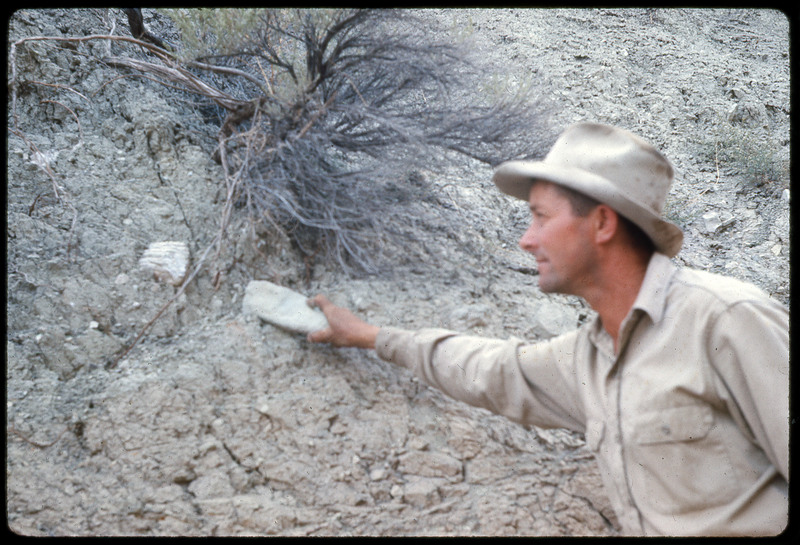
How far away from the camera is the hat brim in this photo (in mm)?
1844

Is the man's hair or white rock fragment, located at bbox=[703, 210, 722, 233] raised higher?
the man's hair

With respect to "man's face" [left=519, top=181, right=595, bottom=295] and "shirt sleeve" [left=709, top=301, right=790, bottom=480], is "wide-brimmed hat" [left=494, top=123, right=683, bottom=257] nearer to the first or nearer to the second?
"man's face" [left=519, top=181, right=595, bottom=295]

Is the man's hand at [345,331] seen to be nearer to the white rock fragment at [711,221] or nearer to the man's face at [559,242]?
the man's face at [559,242]

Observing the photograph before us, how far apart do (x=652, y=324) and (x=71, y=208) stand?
242 centimetres

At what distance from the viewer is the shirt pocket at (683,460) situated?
5.57 feet

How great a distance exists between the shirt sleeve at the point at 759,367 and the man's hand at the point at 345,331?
1.21 meters

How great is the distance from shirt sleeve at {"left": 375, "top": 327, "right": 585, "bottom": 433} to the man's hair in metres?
0.38

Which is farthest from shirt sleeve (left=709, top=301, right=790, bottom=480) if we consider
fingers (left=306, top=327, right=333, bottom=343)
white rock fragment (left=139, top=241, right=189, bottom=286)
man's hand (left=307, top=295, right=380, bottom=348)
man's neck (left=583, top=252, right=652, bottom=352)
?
white rock fragment (left=139, top=241, right=189, bottom=286)

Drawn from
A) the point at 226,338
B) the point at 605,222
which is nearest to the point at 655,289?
the point at 605,222

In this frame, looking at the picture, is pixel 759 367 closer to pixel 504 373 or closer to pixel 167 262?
pixel 504 373

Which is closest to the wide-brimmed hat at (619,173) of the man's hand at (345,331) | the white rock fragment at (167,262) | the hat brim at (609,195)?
the hat brim at (609,195)

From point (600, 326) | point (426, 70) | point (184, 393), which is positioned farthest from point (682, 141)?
point (184, 393)

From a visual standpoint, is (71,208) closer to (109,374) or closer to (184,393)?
(109,374)

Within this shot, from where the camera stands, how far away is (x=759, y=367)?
1603 millimetres
